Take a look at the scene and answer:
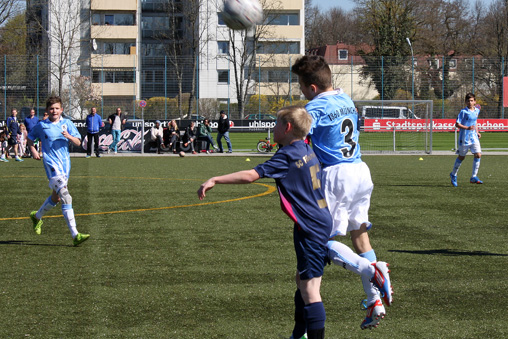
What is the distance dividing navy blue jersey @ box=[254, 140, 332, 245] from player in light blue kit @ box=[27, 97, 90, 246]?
4.75m

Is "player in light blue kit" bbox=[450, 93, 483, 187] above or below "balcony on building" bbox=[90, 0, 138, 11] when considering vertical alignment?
below

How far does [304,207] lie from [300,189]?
118 millimetres

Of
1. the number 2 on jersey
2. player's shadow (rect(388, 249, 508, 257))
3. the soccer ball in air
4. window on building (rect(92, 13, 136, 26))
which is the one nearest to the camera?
the number 2 on jersey

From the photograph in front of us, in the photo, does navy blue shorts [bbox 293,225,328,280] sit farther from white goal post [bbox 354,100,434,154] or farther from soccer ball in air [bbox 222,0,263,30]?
white goal post [bbox 354,100,434,154]

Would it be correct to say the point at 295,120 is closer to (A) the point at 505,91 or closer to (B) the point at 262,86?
(B) the point at 262,86

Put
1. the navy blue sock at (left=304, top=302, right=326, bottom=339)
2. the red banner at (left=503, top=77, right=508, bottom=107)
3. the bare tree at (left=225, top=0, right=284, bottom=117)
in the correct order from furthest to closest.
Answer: the bare tree at (left=225, top=0, right=284, bottom=117) → the red banner at (left=503, top=77, right=508, bottom=107) → the navy blue sock at (left=304, top=302, right=326, bottom=339)

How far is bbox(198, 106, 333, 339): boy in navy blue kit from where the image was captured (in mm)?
4367

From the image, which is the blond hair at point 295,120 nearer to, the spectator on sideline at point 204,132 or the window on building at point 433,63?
the spectator on sideline at point 204,132

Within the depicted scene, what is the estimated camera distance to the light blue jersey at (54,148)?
8812 mm

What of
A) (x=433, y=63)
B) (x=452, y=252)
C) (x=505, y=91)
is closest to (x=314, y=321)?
(x=452, y=252)

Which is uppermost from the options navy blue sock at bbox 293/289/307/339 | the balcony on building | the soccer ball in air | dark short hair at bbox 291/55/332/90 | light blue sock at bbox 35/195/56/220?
the balcony on building

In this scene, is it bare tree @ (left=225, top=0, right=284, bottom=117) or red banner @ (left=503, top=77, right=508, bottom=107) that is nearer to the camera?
red banner @ (left=503, top=77, right=508, bottom=107)

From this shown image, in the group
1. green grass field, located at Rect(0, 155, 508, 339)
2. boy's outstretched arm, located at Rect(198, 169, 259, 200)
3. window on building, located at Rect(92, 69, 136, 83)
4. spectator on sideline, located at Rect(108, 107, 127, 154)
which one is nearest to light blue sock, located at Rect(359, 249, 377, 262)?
green grass field, located at Rect(0, 155, 508, 339)

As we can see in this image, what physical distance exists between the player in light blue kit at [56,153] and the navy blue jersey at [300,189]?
475cm
